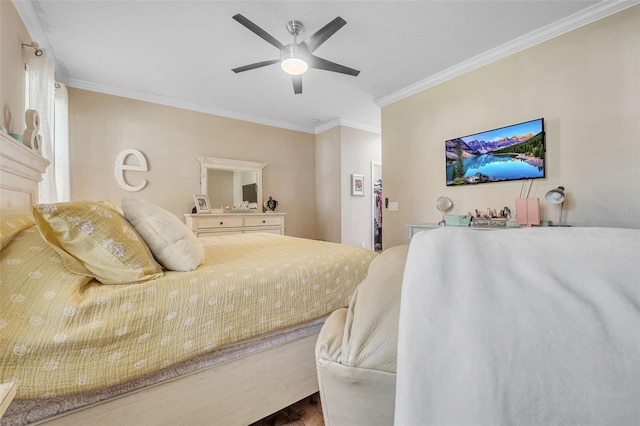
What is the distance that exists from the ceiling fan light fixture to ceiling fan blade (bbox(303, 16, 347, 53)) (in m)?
0.09

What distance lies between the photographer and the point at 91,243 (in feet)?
3.05

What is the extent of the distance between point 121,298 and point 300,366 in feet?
2.74

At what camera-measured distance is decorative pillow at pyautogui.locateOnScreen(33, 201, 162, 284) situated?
90 centimetres

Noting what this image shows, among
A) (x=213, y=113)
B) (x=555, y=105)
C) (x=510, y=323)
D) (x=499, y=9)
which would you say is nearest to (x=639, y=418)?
(x=510, y=323)

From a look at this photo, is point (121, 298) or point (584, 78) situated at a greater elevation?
point (584, 78)

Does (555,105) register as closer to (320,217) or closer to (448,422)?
(448,422)

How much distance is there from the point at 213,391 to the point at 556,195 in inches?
115

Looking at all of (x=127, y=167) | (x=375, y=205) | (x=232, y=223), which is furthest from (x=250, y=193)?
(x=375, y=205)

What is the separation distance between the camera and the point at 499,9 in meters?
2.05

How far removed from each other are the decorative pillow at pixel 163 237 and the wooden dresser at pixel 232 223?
221 centimetres

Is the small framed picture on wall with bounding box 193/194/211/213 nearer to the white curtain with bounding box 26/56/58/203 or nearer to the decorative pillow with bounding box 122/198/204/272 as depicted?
the white curtain with bounding box 26/56/58/203

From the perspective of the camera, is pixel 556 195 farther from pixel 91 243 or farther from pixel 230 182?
pixel 230 182

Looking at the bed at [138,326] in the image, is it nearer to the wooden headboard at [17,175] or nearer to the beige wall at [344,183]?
the wooden headboard at [17,175]

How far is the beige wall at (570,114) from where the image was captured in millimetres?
1957
